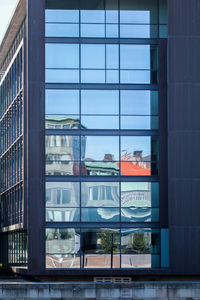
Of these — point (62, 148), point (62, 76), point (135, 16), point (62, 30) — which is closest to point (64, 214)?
point (62, 148)

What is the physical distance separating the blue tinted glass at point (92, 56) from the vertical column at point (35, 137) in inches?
101

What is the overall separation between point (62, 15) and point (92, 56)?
3255 mm

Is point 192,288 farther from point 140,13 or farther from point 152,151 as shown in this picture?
point 140,13

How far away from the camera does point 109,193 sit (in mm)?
47688

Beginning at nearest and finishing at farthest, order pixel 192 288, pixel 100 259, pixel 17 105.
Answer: pixel 192 288 < pixel 100 259 < pixel 17 105

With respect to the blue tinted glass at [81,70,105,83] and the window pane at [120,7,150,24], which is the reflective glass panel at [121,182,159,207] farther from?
the window pane at [120,7,150,24]

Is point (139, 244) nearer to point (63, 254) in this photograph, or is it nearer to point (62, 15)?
point (63, 254)

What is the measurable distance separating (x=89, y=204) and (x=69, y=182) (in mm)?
1828

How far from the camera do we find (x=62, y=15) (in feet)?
160

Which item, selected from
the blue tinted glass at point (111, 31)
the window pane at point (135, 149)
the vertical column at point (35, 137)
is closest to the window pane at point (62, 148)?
the vertical column at point (35, 137)

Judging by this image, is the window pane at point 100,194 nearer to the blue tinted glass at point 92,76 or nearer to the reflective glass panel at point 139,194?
the reflective glass panel at point 139,194

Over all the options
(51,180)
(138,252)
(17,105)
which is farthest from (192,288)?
(17,105)

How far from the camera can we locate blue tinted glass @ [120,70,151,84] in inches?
1912

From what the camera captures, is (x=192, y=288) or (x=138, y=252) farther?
(x=138, y=252)
